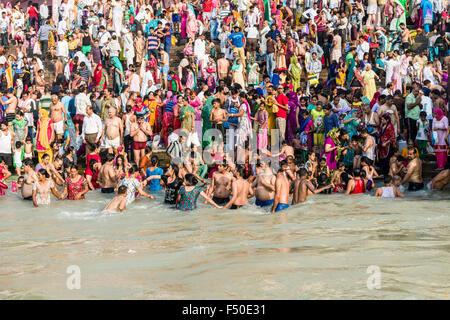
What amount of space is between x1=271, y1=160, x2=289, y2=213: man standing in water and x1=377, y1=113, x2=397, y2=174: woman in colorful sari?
9.99ft

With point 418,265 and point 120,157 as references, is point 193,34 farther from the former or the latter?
point 418,265

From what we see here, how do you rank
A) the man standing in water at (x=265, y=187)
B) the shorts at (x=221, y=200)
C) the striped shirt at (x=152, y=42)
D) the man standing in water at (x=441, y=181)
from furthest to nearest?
the striped shirt at (x=152, y=42) < the man standing in water at (x=441, y=181) < the shorts at (x=221, y=200) < the man standing in water at (x=265, y=187)

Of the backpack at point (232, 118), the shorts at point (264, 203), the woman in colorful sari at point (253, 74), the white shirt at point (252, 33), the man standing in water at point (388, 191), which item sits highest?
the white shirt at point (252, 33)

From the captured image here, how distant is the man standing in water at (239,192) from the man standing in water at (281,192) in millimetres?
653

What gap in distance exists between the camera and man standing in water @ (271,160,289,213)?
537 inches

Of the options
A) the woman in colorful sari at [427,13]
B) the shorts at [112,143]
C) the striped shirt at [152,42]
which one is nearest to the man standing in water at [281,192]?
the shorts at [112,143]

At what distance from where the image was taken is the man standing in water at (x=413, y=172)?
15000 millimetres

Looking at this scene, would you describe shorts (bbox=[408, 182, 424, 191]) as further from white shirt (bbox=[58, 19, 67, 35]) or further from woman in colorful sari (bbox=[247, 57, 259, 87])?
white shirt (bbox=[58, 19, 67, 35])

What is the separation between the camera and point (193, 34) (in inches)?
837

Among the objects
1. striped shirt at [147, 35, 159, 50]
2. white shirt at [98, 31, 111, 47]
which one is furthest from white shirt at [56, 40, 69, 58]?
striped shirt at [147, 35, 159, 50]

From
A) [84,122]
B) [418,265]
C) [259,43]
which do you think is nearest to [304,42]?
[259,43]

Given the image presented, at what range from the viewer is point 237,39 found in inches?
757

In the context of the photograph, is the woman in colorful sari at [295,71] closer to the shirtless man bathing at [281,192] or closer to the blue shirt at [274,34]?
the blue shirt at [274,34]
